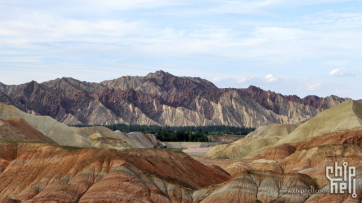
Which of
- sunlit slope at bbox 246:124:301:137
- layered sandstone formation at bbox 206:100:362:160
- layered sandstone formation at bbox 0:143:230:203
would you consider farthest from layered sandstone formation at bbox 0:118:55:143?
sunlit slope at bbox 246:124:301:137

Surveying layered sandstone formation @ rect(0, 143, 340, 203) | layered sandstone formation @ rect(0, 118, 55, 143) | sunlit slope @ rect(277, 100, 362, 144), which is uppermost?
sunlit slope @ rect(277, 100, 362, 144)

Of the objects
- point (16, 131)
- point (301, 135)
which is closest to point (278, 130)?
point (301, 135)

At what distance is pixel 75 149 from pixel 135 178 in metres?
15.3

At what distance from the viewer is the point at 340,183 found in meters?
41.8

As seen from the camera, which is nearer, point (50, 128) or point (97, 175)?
point (97, 175)

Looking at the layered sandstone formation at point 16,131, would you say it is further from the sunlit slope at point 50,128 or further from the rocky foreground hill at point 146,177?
the sunlit slope at point 50,128

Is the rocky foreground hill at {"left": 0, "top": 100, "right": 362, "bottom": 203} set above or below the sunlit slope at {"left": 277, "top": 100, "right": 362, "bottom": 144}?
below

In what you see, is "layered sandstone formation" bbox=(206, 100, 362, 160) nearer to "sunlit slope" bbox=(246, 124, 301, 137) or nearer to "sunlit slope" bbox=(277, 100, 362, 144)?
"sunlit slope" bbox=(277, 100, 362, 144)

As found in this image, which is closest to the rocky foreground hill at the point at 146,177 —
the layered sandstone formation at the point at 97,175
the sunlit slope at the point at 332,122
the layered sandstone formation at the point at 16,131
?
the layered sandstone formation at the point at 97,175

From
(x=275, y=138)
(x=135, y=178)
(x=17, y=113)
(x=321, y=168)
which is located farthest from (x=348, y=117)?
(x=17, y=113)

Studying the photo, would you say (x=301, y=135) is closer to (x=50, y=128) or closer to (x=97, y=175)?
(x=50, y=128)

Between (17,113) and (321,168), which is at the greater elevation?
(17,113)

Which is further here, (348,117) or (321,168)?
(348,117)

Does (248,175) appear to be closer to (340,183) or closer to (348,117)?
(340,183)
